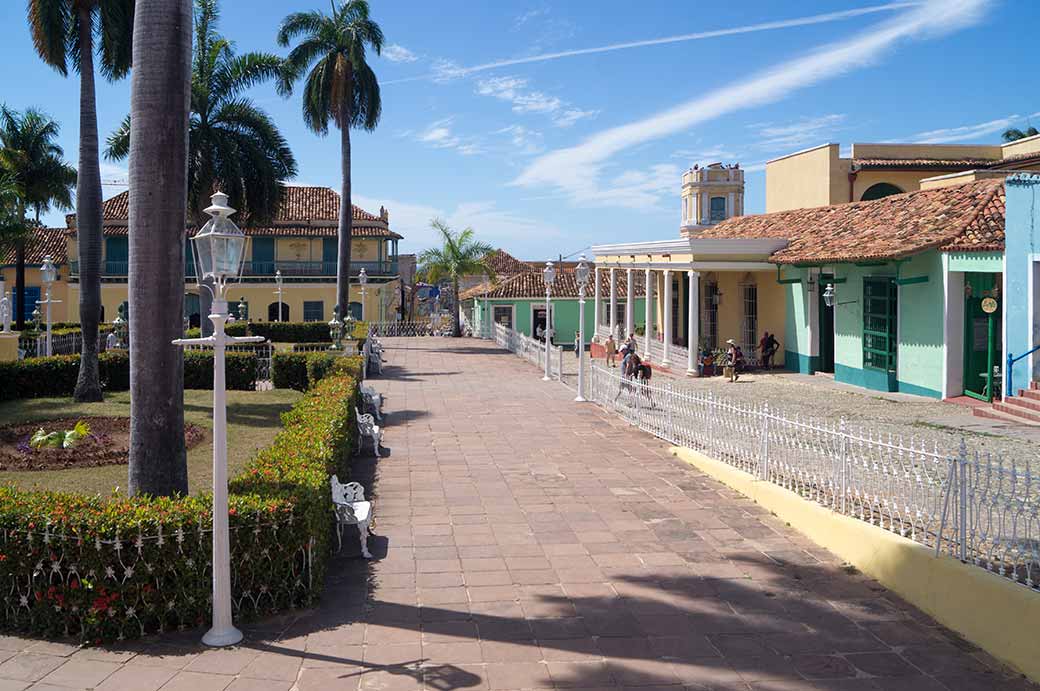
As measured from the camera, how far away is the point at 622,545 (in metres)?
7.75

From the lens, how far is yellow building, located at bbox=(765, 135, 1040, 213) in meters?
30.6

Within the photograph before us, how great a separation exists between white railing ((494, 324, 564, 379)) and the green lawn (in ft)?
26.2

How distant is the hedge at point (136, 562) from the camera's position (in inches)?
223

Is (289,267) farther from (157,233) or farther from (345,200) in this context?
(157,233)

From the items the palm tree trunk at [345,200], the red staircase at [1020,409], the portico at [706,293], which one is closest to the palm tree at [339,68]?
the palm tree trunk at [345,200]

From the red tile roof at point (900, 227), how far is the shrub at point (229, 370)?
13.6 meters

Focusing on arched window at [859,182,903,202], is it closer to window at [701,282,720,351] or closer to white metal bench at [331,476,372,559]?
window at [701,282,720,351]

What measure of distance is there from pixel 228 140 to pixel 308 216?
72.2 feet

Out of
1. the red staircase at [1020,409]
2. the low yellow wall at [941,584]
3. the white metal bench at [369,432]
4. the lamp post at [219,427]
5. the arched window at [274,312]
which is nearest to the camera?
the low yellow wall at [941,584]

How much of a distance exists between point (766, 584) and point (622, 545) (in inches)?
55.9

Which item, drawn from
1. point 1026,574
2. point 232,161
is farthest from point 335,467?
point 232,161

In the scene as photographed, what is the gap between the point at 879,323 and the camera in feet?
67.7

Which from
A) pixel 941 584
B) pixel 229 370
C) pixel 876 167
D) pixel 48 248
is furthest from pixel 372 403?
pixel 48 248

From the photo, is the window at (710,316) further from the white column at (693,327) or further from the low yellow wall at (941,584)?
the low yellow wall at (941,584)
